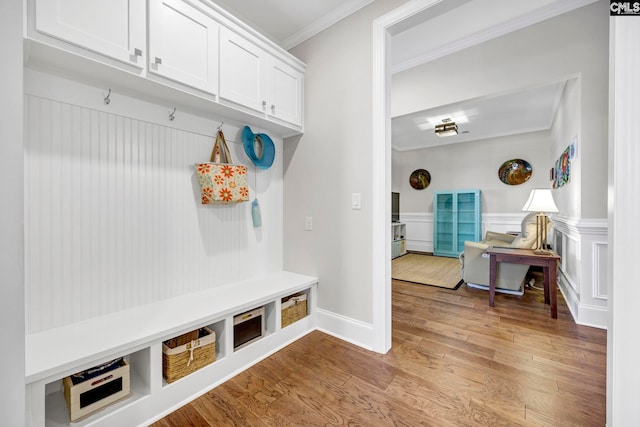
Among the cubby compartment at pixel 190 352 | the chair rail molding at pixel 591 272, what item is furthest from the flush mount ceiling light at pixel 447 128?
the cubby compartment at pixel 190 352

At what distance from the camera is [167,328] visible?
54.9 inches

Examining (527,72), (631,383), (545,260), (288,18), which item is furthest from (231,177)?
(545,260)

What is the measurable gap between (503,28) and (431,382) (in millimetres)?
3038

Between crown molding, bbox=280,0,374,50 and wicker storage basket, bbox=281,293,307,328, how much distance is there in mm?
2312

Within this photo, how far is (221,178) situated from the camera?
192 cm

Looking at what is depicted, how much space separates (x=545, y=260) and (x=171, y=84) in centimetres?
357

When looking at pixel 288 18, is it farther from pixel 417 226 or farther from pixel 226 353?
pixel 417 226

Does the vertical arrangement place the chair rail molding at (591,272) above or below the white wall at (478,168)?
below

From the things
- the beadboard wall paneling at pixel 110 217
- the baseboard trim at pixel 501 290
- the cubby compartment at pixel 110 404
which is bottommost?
the baseboard trim at pixel 501 290

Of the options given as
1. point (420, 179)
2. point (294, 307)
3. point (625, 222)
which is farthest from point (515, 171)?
point (294, 307)

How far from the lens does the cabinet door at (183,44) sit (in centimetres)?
147

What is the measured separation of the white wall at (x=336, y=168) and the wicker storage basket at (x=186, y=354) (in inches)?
39.4

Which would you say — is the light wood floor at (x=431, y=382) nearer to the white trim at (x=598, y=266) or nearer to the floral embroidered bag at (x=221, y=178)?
the white trim at (x=598, y=266)

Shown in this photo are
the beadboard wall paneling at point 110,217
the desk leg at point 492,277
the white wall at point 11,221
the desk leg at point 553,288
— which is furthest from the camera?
the desk leg at point 492,277
